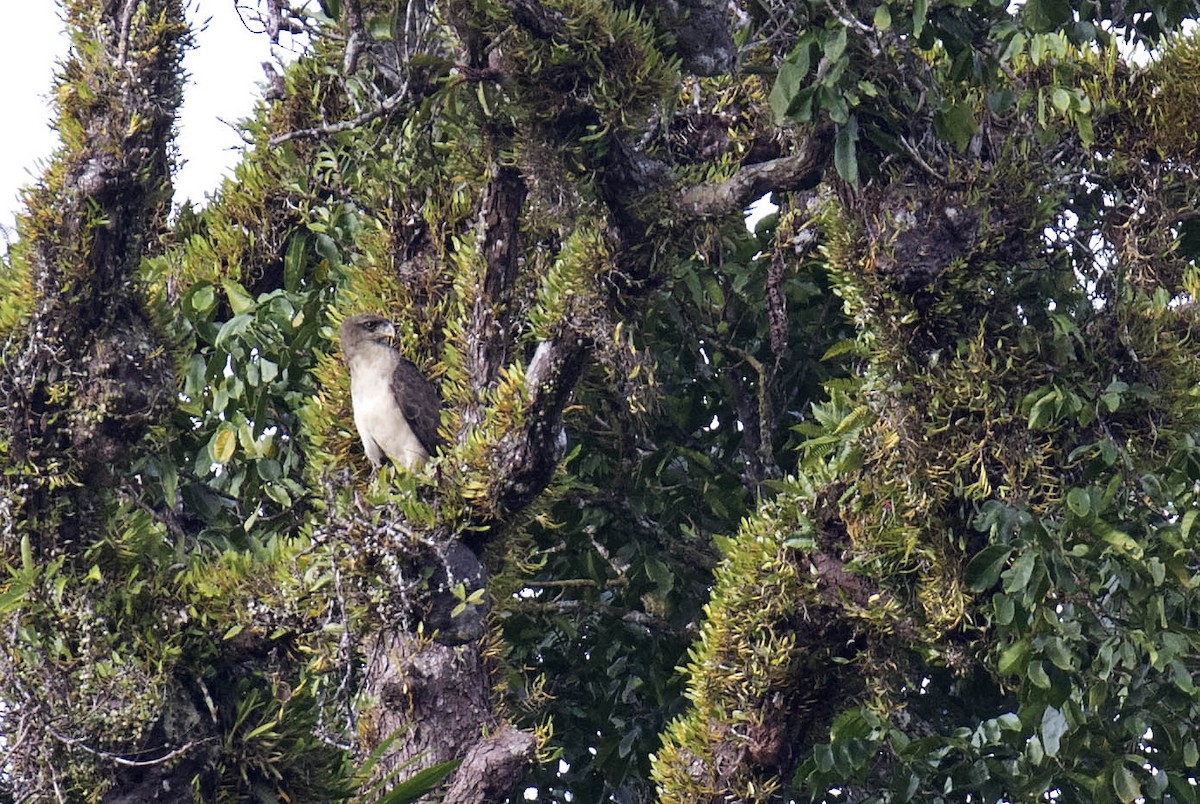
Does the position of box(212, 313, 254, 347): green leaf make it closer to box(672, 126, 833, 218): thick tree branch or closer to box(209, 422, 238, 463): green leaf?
box(209, 422, 238, 463): green leaf

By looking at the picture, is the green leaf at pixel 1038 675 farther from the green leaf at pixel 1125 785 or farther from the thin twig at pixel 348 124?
the thin twig at pixel 348 124

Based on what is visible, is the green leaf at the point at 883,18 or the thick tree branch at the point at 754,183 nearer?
the green leaf at the point at 883,18

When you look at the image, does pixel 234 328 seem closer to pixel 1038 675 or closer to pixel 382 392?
pixel 382 392

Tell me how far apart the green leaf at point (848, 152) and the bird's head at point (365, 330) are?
7.22 ft

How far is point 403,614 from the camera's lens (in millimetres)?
5816

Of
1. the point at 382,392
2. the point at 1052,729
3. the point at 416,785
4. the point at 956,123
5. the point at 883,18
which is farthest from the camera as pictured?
the point at 382,392

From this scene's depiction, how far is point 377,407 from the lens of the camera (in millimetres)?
6617

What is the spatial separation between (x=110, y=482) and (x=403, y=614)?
3.87 feet

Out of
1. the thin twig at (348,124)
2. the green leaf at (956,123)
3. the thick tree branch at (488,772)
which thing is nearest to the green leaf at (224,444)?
the thick tree branch at (488,772)

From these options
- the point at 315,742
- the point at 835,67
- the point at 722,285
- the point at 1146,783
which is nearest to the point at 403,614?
the point at 315,742

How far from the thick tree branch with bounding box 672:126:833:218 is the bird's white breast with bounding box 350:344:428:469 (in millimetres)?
1504

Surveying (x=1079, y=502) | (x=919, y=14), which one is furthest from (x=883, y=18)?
(x=1079, y=502)

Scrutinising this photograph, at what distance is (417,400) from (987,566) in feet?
8.53

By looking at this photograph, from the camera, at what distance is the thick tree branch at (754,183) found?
574 cm
